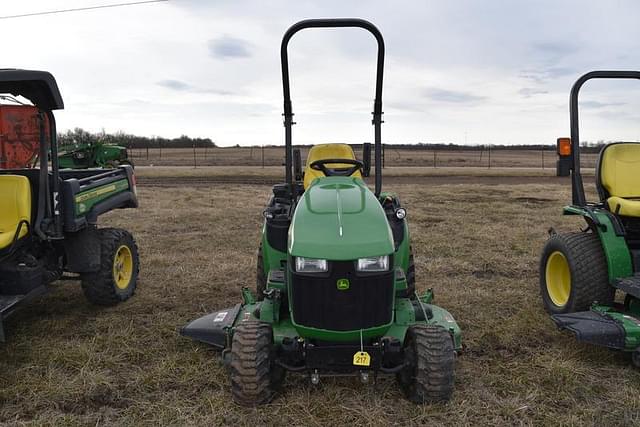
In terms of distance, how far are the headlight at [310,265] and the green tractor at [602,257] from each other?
180cm

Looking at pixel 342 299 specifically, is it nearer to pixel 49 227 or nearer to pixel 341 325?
pixel 341 325

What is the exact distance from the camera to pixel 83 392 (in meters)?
3.26

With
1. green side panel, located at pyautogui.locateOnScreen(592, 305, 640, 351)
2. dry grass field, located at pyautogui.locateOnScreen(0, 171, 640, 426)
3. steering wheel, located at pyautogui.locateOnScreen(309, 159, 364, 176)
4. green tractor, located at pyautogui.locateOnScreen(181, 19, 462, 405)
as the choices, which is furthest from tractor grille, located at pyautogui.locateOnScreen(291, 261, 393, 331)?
green side panel, located at pyautogui.locateOnScreen(592, 305, 640, 351)

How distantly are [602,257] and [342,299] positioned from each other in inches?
94.1

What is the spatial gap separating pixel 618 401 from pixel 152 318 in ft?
11.2

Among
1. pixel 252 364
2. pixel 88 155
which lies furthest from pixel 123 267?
pixel 88 155

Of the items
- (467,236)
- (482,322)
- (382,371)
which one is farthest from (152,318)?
(467,236)

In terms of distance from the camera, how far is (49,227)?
4.22 metres

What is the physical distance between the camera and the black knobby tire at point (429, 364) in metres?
2.89

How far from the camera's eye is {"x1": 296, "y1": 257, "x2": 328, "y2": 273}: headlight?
9.26 ft

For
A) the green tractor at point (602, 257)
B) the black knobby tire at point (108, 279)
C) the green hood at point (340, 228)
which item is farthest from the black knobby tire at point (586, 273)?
the black knobby tire at point (108, 279)

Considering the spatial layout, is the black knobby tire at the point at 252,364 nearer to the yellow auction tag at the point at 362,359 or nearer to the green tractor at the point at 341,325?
the green tractor at the point at 341,325

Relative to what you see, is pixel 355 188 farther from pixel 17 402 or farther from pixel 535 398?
pixel 17 402

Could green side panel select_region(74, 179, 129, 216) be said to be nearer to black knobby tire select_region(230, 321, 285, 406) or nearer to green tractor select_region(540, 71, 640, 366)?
black knobby tire select_region(230, 321, 285, 406)
